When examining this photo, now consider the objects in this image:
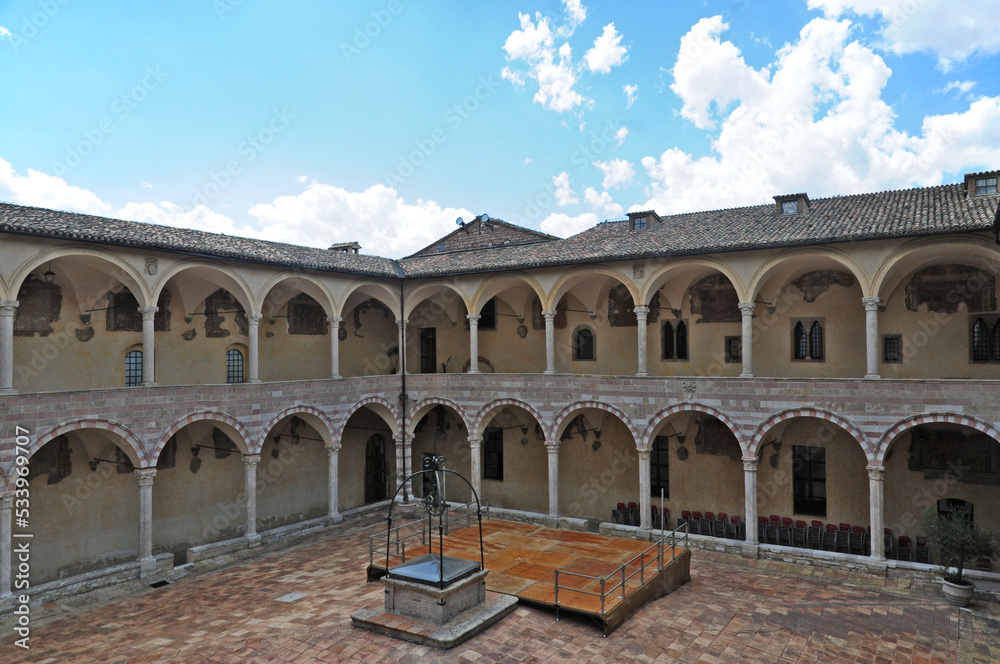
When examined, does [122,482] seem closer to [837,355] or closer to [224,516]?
[224,516]

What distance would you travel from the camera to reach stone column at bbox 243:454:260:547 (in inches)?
714

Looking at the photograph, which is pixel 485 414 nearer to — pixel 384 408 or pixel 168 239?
pixel 384 408

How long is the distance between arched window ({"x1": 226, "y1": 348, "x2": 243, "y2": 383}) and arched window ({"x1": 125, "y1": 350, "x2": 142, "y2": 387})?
2615 mm

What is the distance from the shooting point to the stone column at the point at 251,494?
59.5ft

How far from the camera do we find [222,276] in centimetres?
1816

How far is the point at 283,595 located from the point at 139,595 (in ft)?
12.1

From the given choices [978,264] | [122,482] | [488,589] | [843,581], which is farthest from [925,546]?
[122,482]

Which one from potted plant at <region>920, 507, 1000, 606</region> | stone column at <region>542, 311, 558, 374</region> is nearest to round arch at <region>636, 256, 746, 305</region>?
stone column at <region>542, 311, 558, 374</region>

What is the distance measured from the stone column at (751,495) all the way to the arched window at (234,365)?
624 inches

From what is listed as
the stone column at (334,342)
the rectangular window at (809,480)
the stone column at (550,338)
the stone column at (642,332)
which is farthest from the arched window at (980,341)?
the stone column at (334,342)

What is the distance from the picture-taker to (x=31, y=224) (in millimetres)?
14172

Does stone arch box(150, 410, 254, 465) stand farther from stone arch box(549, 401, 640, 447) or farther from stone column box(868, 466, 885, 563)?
stone column box(868, 466, 885, 563)

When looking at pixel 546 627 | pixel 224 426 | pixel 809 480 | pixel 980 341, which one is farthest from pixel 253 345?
pixel 980 341

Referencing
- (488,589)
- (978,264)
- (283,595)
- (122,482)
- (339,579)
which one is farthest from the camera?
(122,482)
